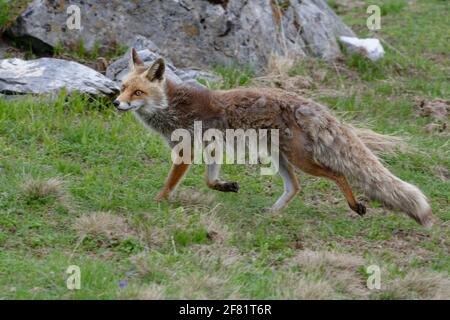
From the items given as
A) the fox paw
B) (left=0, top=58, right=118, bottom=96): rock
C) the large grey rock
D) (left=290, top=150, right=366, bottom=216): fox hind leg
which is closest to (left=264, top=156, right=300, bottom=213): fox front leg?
(left=290, top=150, right=366, bottom=216): fox hind leg

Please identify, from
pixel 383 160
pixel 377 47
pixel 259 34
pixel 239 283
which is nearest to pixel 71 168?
pixel 239 283

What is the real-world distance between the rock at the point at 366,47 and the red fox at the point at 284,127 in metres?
5.26

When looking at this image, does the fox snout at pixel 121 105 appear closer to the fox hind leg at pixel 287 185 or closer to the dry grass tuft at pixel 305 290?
the fox hind leg at pixel 287 185

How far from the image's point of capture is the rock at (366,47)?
42.3 feet

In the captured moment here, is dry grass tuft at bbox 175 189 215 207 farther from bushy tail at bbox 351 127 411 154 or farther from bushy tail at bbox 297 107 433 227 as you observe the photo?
bushy tail at bbox 351 127 411 154

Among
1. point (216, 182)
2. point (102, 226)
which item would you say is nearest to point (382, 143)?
point (216, 182)

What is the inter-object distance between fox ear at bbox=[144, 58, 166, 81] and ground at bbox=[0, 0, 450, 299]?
3.73 ft

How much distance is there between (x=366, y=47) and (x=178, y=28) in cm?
334

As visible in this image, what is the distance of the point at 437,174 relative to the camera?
9195mm

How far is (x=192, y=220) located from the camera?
7234mm

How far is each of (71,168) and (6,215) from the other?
135 centimetres

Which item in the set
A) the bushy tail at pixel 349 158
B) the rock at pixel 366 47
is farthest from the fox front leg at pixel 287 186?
the rock at pixel 366 47
